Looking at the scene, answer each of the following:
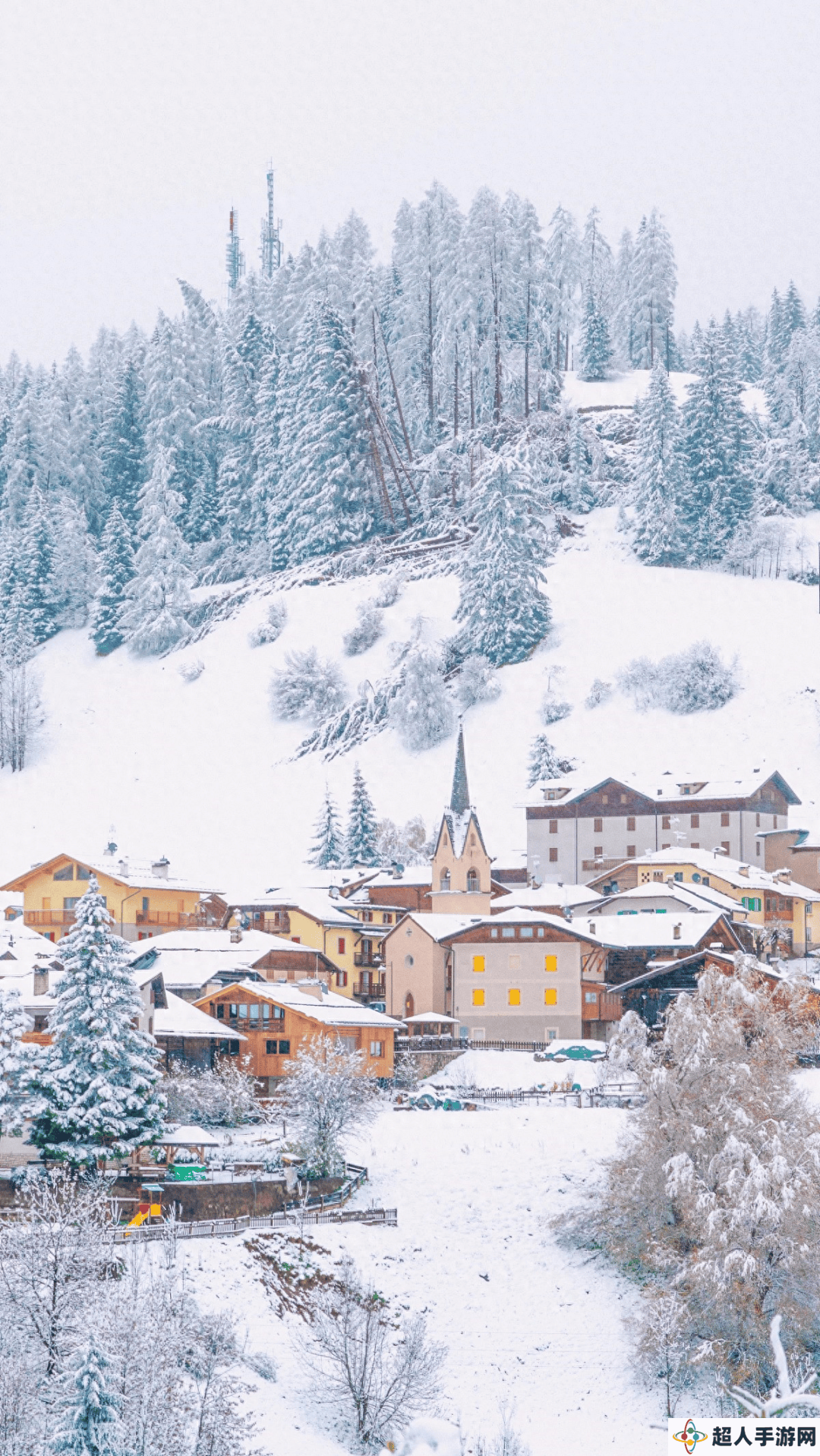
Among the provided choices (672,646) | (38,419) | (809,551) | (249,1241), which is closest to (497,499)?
(672,646)

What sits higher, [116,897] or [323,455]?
[323,455]

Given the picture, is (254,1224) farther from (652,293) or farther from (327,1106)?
(652,293)

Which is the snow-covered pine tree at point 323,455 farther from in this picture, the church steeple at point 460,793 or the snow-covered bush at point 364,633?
the church steeple at point 460,793

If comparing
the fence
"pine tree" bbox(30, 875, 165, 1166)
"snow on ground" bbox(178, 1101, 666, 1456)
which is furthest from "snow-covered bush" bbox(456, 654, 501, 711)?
the fence

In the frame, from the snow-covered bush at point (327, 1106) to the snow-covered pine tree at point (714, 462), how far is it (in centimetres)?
7562

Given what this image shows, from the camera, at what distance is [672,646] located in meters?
115

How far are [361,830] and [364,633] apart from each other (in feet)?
81.5

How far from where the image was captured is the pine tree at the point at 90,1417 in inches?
1404

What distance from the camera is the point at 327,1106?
184 feet

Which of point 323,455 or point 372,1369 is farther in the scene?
point 323,455

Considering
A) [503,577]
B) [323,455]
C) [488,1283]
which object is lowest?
[488,1283]

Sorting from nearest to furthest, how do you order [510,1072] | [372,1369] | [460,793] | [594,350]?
[372,1369], [510,1072], [460,793], [594,350]

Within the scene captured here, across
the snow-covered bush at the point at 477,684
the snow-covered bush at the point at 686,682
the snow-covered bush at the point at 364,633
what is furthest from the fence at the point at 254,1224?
the snow-covered bush at the point at 364,633

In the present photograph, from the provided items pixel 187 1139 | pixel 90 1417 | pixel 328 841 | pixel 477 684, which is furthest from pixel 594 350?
pixel 90 1417
